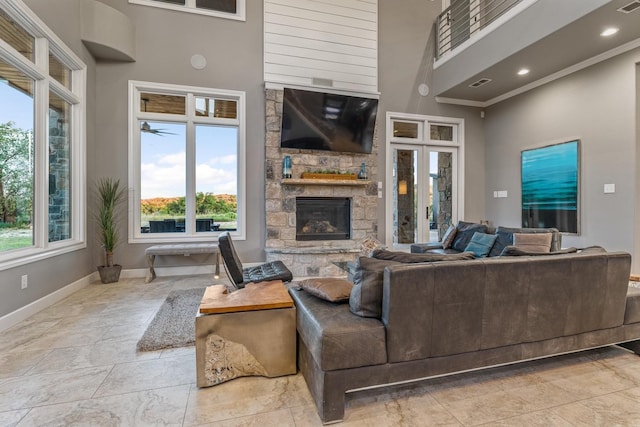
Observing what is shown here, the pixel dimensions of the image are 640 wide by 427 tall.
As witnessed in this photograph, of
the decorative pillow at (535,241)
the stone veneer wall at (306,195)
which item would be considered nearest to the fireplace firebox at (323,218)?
the stone veneer wall at (306,195)

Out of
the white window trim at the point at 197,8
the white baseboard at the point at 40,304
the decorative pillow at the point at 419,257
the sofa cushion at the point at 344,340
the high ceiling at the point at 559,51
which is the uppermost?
the white window trim at the point at 197,8

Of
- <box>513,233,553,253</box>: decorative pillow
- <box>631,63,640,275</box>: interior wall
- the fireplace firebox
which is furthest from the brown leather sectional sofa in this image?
the fireplace firebox

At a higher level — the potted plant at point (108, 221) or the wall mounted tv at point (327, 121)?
the wall mounted tv at point (327, 121)

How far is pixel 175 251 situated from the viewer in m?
4.48

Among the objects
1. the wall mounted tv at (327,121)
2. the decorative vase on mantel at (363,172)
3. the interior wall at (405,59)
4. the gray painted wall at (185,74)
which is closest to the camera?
the gray painted wall at (185,74)

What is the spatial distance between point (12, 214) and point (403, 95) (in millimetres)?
6067

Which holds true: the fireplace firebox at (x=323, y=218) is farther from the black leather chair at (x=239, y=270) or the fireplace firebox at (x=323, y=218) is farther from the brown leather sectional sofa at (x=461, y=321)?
the brown leather sectional sofa at (x=461, y=321)

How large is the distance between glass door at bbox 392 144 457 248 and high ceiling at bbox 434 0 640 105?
4.30 ft

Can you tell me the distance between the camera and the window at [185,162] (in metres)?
4.89

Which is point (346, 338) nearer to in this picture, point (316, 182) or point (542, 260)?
point (542, 260)

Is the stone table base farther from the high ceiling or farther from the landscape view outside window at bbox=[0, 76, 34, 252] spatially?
the high ceiling

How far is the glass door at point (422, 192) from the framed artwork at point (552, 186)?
133cm

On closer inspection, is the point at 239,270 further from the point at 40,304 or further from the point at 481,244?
the point at 481,244

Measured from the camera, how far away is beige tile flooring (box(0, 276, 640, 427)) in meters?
1.62
